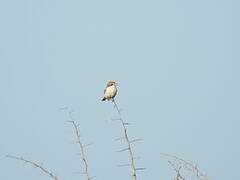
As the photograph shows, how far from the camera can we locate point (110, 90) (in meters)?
13.3


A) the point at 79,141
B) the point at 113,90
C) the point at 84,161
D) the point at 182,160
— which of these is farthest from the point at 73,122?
the point at 113,90

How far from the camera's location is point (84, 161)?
3.24 meters

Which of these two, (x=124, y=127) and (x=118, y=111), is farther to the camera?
(x=118, y=111)

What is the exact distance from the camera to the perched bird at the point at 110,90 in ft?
43.3

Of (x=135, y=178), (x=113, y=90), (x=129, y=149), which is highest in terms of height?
(x=113, y=90)

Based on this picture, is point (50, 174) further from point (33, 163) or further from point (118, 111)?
point (118, 111)

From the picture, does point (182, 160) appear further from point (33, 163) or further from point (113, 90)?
point (113, 90)

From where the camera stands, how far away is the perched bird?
13.2m

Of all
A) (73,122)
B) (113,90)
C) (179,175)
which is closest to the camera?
Answer: (179,175)

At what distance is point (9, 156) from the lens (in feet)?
10.6

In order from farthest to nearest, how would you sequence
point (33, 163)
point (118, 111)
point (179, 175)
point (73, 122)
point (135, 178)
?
1. point (118, 111)
2. point (73, 122)
3. point (33, 163)
4. point (179, 175)
5. point (135, 178)

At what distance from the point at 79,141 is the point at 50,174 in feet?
1.13

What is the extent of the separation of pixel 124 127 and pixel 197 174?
24.8 inches

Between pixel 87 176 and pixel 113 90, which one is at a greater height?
pixel 113 90
